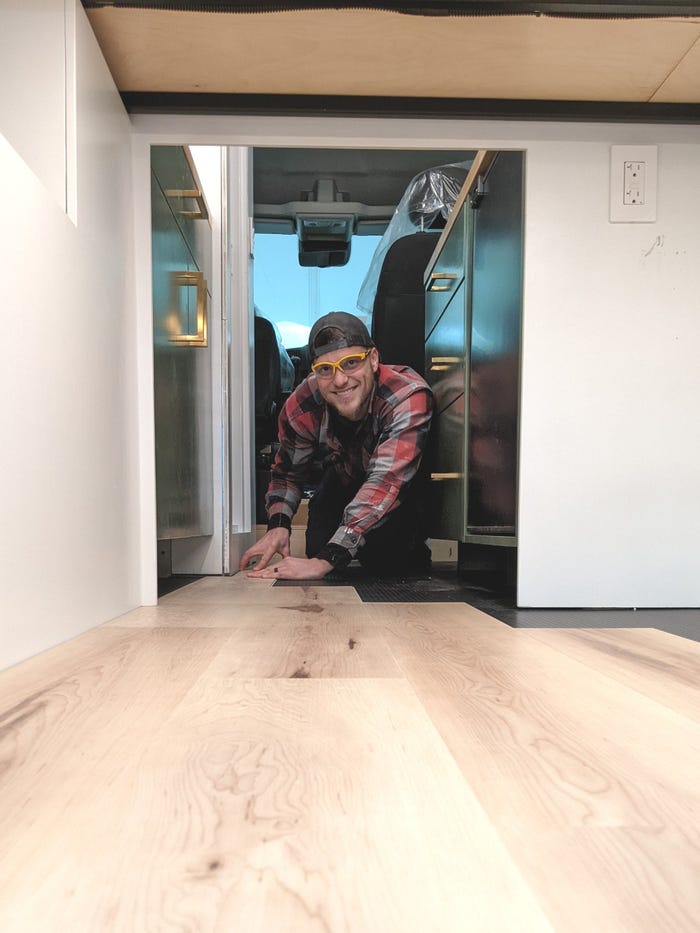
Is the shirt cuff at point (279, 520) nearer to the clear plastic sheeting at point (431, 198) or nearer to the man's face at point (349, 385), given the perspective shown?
the man's face at point (349, 385)

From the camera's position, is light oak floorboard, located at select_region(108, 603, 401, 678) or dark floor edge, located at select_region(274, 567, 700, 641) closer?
light oak floorboard, located at select_region(108, 603, 401, 678)

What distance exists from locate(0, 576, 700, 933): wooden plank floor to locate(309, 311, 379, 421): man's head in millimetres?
1384

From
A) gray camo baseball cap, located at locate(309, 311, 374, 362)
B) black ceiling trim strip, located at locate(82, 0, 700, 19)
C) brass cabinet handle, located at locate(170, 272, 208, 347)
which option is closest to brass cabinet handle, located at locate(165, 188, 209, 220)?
brass cabinet handle, located at locate(170, 272, 208, 347)

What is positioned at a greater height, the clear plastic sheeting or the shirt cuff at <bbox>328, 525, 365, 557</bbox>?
the clear plastic sheeting

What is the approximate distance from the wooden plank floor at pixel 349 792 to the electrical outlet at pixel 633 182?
3.36 feet

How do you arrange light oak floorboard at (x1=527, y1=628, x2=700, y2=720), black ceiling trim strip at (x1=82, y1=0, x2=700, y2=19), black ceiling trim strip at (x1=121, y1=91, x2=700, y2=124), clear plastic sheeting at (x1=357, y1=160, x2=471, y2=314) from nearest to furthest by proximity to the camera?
light oak floorboard at (x1=527, y1=628, x2=700, y2=720) < black ceiling trim strip at (x1=82, y1=0, x2=700, y2=19) < black ceiling trim strip at (x1=121, y1=91, x2=700, y2=124) < clear plastic sheeting at (x1=357, y1=160, x2=471, y2=314)

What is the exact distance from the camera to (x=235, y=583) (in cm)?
199

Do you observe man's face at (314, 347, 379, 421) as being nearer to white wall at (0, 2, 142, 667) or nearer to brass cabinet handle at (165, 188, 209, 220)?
brass cabinet handle at (165, 188, 209, 220)

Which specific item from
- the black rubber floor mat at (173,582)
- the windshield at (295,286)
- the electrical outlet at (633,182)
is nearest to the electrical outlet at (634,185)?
the electrical outlet at (633,182)

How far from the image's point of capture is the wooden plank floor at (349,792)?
1.22 feet

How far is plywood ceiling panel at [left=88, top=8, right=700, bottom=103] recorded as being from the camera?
1197 millimetres

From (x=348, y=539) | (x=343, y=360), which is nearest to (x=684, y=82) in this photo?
(x=343, y=360)

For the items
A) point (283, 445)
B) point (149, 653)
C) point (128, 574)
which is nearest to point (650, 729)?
point (149, 653)

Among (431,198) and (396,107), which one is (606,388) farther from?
(431,198)
